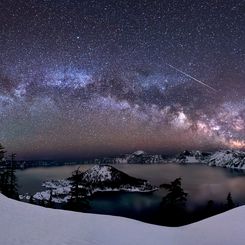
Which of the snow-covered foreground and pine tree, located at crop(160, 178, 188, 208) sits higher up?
the snow-covered foreground

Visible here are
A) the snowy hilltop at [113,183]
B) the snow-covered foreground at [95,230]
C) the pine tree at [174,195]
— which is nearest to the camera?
the snow-covered foreground at [95,230]

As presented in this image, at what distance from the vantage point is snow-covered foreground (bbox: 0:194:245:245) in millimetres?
12633

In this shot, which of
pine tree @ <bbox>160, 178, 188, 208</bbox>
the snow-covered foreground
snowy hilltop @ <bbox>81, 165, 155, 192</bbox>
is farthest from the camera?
snowy hilltop @ <bbox>81, 165, 155, 192</bbox>

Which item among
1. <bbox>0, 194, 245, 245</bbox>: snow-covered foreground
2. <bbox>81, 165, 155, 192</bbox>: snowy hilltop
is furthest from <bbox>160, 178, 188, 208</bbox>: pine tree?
<bbox>81, 165, 155, 192</bbox>: snowy hilltop

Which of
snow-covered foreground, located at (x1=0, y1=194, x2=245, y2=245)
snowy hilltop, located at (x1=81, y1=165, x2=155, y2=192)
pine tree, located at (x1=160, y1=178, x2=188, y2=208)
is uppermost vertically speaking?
snow-covered foreground, located at (x1=0, y1=194, x2=245, y2=245)

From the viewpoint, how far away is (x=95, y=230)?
586 inches

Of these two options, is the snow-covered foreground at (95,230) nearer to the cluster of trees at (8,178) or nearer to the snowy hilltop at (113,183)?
the cluster of trees at (8,178)

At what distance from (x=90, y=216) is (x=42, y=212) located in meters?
2.62

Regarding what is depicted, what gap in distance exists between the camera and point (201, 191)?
14575 centimetres

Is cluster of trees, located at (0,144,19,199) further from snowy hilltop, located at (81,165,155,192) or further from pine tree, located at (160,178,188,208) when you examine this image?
snowy hilltop, located at (81,165,155,192)

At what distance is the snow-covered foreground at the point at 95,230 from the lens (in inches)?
497

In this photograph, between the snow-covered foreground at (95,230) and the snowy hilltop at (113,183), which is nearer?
the snow-covered foreground at (95,230)

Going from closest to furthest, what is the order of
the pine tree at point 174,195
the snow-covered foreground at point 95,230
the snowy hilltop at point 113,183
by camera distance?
1. the snow-covered foreground at point 95,230
2. the pine tree at point 174,195
3. the snowy hilltop at point 113,183

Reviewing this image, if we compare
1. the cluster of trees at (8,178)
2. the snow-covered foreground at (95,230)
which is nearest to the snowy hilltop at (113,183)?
the cluster of trees at (8,178)
